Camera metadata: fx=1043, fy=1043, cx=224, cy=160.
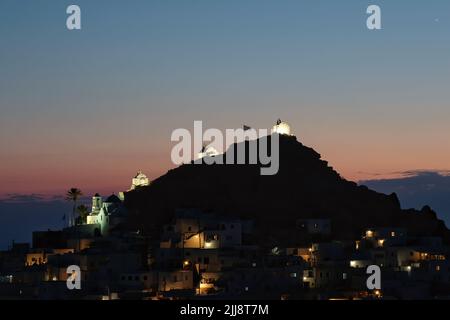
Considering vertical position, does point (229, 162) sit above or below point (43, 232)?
above

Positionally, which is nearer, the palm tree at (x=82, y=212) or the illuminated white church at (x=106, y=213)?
the illuminated white church at (x=106, y=213)

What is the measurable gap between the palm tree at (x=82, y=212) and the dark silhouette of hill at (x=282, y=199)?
5765 millimetres

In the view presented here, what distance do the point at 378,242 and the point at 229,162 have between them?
3692 cm

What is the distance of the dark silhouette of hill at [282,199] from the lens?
127562 millimetres

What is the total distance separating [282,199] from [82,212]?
2609cm

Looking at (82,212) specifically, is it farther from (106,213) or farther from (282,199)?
(282,199)

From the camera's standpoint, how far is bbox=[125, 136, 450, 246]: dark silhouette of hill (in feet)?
419

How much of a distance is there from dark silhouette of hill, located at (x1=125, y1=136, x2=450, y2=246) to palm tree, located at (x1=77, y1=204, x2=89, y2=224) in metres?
5.77

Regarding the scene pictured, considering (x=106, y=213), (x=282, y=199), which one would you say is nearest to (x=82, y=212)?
(x=106, y=213)

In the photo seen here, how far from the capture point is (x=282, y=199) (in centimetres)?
13512
